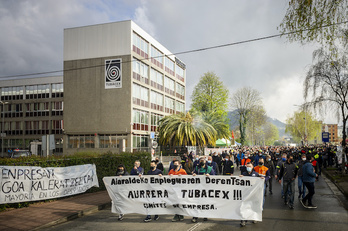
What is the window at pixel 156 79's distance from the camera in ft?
164

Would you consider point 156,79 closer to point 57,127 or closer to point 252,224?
point 57,127

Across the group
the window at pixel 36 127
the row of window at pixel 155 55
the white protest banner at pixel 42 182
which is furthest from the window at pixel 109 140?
the white protest banner at pixel 42 182

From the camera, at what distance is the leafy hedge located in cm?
1188

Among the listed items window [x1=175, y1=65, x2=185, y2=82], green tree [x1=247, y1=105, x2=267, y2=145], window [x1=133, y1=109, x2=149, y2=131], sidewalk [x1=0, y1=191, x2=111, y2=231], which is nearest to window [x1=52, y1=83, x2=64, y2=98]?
window [x1=175, y1=65, x2=185, y2=82]

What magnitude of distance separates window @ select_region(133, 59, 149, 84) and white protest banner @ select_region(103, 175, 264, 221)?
34839 mm

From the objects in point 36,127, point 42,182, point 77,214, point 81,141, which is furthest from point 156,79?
point 77,214

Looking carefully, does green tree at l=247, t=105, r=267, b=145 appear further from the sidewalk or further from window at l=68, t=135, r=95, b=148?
the sidewalk

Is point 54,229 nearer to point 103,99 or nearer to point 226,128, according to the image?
point 103,99

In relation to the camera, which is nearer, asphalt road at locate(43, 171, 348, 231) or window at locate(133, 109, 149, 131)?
asphalt road at locate(43, 171, 348, 231)

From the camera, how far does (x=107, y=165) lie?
16.8 m

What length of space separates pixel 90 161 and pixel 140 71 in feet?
103

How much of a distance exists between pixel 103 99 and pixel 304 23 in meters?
37.1

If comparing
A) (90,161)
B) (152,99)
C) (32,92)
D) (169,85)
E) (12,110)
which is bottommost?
(90,161)

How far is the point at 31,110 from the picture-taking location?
216 ft
